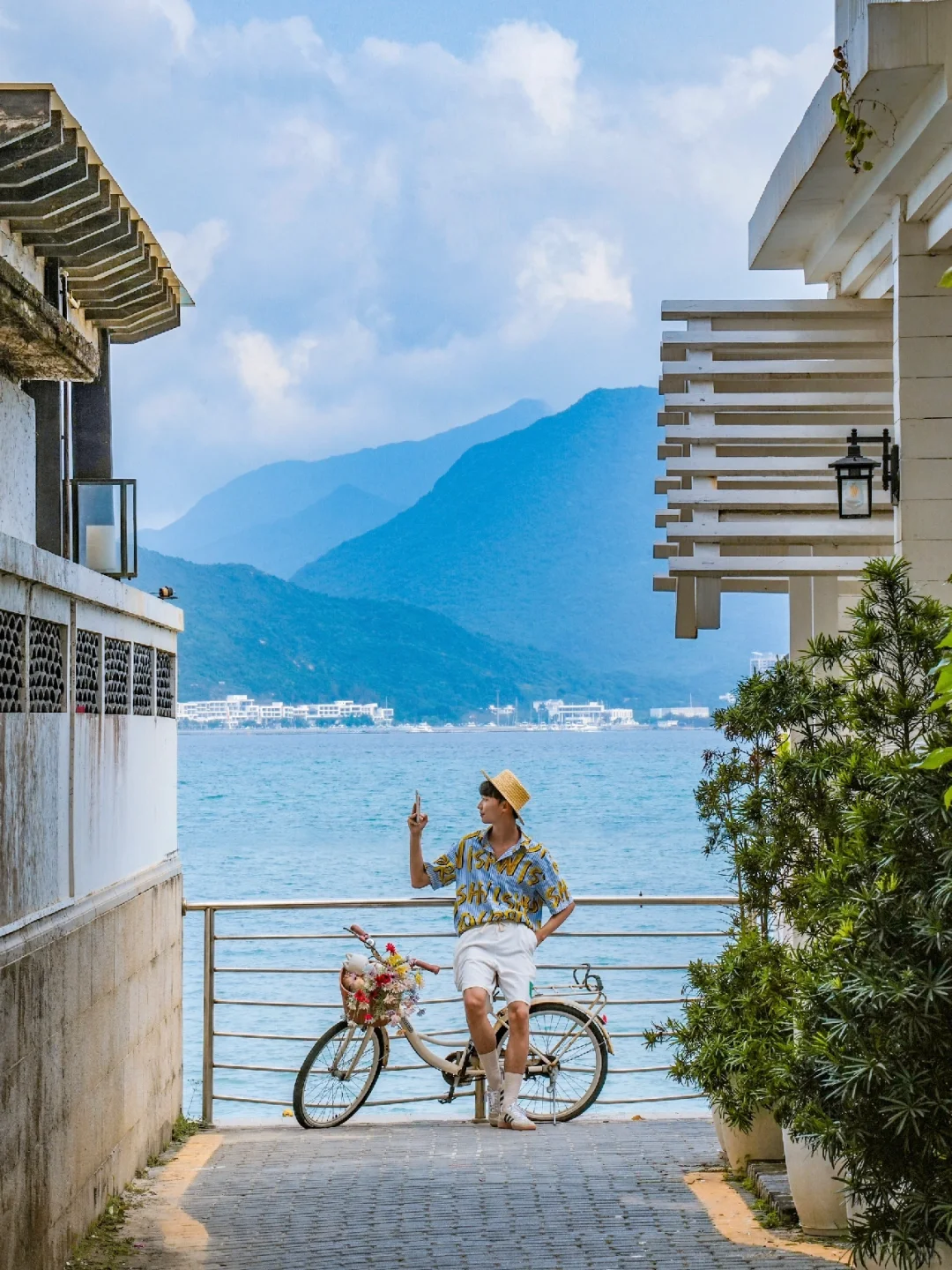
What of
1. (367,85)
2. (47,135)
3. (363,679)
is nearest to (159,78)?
(367,85)

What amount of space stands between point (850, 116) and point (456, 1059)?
4.40 metres

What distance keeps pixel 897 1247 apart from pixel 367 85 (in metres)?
133

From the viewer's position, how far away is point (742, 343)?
7.14 m

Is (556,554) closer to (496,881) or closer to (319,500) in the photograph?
(319,500)

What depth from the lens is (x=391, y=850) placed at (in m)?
51.9

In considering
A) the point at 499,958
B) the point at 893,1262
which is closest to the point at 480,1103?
the point at 499,958

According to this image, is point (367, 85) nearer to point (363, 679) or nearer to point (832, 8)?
point (363, 679)

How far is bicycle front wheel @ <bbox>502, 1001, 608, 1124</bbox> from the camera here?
24.6 feet

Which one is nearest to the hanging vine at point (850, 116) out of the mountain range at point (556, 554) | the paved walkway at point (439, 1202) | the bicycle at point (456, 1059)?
the paved walkway at point (439, 1202)

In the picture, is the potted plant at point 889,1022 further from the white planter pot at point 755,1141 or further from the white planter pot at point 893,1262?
the white planter pot at point 755,1141

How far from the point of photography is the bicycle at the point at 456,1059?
748 cm

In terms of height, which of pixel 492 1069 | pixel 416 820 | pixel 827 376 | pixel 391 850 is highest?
pixel 827 376

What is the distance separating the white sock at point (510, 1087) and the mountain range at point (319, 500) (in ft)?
410

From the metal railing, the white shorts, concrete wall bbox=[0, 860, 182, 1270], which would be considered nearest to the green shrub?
the metal railing
